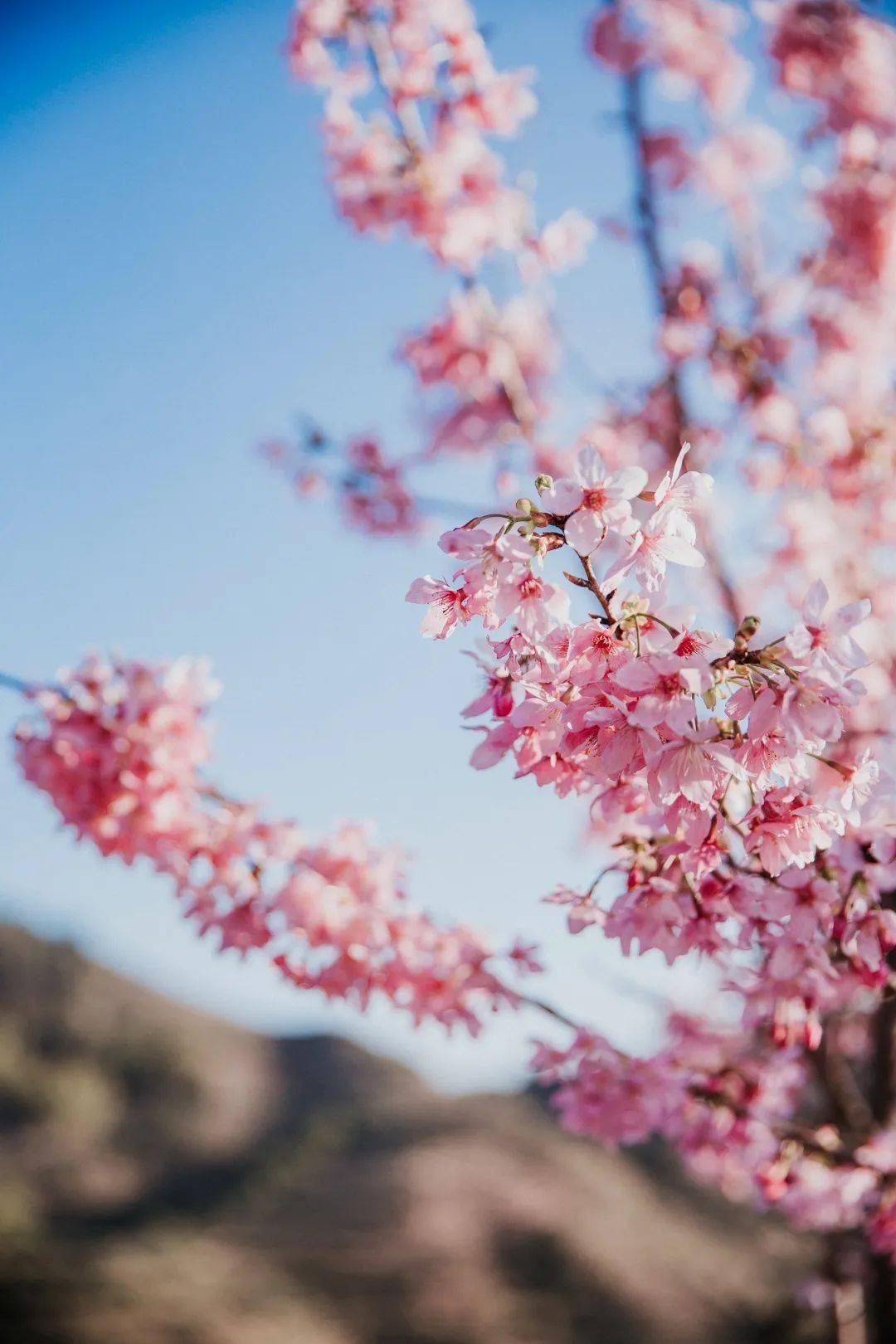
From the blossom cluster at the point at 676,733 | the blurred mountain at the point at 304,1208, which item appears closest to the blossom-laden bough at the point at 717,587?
the blossom cluster at the point at 676,733

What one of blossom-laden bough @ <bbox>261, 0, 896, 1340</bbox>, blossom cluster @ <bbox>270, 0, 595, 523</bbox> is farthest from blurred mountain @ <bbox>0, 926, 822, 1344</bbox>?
blossom cluster @ <bbox>270, 0, 595, 523</bbox>

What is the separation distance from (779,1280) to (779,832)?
48.9 ft

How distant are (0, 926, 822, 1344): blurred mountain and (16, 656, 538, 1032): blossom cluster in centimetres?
700

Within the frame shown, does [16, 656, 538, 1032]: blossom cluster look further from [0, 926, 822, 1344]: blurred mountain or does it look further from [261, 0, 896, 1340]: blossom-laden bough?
[0, 926, 822, 1344]: blurred mountain

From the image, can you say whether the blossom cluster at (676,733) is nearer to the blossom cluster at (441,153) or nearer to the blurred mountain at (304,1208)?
the blossom cluster at (441,153)

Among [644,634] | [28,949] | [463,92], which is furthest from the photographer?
[28,949]

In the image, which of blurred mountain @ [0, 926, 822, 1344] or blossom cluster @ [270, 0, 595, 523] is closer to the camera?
blossom cluster @ [270, 0, 595, 523]

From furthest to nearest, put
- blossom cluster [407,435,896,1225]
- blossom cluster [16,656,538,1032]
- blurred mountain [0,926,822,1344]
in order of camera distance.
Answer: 1. blurred mountain [0,926,822,1344]
2. blossom cluster [16,656,538,1032]
3. blossom cluster [407,435,896,1225]

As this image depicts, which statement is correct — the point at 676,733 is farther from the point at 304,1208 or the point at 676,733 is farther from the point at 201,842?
the point at 304,1208

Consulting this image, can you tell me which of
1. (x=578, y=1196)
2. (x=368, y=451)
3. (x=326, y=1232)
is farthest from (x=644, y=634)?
(x=578, y=1196)

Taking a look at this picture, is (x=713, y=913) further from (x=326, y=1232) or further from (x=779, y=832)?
(x=326, y=1232)

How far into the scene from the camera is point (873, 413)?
197 inches

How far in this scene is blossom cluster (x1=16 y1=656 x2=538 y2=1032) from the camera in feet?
8.76

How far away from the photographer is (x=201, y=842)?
109 inches
